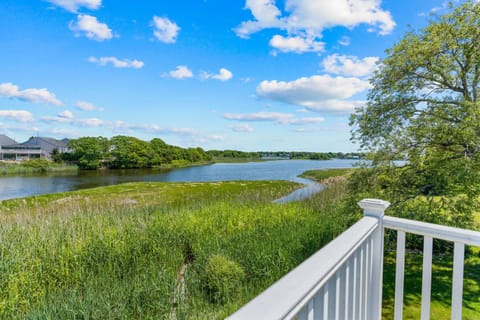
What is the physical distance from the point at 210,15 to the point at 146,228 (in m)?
8.36

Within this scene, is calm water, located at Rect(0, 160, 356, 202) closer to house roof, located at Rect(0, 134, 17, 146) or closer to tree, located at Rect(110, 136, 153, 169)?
tree, located at Rect(110, 136, 153, 169)

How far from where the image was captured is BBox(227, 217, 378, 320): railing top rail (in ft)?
1.70

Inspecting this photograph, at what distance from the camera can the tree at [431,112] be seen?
3.37 meters

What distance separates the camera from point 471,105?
3074mm

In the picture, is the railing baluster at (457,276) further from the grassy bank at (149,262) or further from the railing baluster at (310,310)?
the grassy bank at (149,262)

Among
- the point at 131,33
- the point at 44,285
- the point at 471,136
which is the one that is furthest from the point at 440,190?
the point at 131,33

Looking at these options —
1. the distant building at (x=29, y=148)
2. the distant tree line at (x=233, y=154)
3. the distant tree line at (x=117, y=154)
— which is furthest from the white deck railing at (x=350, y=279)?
the distant tree line at (x=233, y=154)

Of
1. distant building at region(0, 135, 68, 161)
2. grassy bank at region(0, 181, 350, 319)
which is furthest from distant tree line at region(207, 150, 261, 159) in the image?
grassy bank at region(0, 181, 350, 319)

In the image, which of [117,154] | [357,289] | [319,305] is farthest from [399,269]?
[117,154]

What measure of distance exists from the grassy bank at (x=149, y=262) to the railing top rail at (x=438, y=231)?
1.86 m

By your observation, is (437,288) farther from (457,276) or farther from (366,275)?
(366,275)

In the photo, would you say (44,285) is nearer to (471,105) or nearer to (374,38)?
(471,105)

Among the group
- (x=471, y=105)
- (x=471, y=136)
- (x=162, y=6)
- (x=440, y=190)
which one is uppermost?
(x=162, y=6)

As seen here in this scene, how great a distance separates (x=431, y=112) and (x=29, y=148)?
6288cm
